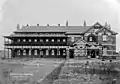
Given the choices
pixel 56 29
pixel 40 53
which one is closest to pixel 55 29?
pixel 56 29

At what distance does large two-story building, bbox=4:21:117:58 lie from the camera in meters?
53.3

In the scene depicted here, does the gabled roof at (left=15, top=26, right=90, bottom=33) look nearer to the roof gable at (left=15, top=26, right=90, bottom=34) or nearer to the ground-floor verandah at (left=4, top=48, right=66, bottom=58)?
the roof gable at (left=15, top=26, right=90, bottom=34)

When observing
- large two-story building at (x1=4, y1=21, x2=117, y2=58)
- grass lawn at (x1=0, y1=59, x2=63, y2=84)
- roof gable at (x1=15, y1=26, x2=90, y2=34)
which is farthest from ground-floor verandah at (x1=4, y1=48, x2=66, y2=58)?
grass lawn at (x1=0, y1=59, x2=63, y2=84)

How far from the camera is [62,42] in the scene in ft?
192

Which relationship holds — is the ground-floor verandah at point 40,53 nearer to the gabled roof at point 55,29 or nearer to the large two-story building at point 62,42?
the large two-story building at point 62,42

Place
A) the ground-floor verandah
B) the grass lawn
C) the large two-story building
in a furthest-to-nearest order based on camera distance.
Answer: the ground-floor verandah < the large two-story building < the grass lawn

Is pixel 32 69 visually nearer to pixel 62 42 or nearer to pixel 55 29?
pixel 62 42

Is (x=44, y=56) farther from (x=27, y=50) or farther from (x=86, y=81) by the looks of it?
(x=86, y=81)

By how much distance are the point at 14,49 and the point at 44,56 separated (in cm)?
867

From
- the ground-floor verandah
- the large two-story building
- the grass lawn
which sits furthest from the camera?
the ground-floor verandah

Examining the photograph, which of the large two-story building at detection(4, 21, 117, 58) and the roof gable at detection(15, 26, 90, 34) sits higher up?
the roof gable at detection(15, 26, 90, 34)

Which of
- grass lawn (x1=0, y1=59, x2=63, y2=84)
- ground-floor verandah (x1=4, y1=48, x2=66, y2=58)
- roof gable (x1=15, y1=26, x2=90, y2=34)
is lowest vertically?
grass lawn (x1=0, y1=59, x2=63, y2=84)

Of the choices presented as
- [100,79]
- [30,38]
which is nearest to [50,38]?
[30,38]

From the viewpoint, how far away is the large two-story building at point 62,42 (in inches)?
2098
